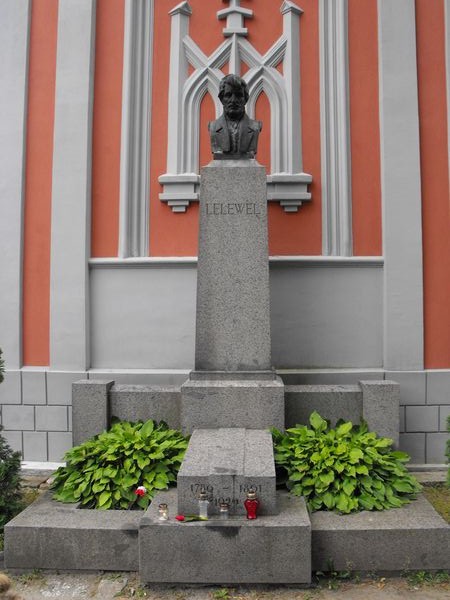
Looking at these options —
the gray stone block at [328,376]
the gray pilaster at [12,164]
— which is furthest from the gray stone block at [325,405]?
the gray pilaster at [12,164]

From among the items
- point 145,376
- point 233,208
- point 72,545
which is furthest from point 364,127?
point 72,545

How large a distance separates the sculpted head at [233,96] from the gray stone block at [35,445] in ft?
17.4

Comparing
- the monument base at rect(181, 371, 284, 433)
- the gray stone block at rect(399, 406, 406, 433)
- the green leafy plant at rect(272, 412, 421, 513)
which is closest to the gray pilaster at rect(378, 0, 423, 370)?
the gray stone block at rect(399, 406, 406, 433)

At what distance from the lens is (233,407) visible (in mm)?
6238

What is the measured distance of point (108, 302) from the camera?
8.06 metres

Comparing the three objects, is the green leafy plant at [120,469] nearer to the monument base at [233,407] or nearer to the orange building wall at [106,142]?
the monument base at [233,407]

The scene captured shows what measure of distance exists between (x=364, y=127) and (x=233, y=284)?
347cm

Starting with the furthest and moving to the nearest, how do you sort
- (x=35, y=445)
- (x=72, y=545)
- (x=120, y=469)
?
(x=35, y=445) < (x=120, y=469) < (x=72, y=545)

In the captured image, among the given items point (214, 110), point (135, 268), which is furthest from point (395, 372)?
point (214, 110)

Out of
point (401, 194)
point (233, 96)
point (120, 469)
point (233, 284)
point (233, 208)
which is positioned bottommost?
point (120, 469)

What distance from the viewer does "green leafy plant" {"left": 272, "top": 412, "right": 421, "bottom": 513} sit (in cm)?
531

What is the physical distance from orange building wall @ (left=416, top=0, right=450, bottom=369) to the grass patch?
172 centimetres

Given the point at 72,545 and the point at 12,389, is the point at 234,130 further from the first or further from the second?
the point at 72,545

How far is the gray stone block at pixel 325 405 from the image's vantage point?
664 centimetres
